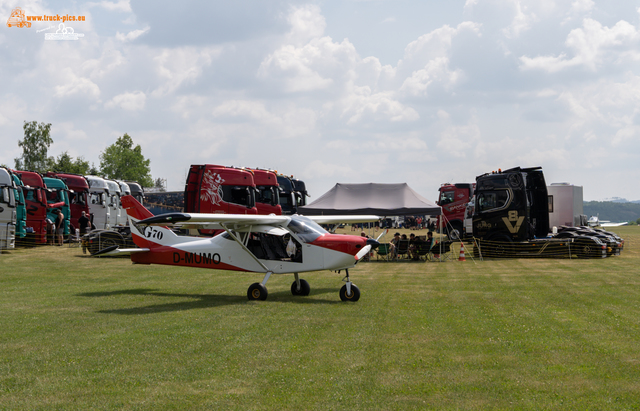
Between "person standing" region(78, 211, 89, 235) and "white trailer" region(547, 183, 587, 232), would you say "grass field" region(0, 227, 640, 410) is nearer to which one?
"person standing" region(78, 211, 89, 235)

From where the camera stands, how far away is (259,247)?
1211cm

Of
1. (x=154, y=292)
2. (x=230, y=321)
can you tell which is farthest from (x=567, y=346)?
(x=154, y=292)

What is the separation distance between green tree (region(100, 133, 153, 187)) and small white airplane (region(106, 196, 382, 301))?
240ft

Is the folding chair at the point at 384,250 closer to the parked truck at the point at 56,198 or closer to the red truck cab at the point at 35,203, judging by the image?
the red truck cab at the point at 35,203

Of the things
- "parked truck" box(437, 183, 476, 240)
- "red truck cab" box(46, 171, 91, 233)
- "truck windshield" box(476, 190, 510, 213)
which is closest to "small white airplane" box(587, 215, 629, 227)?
"parked truck" box(437, 183, 476, 240)

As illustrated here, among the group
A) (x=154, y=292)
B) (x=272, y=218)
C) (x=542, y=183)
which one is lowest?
(x=154, y=292)

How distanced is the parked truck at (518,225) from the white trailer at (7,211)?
18.4m

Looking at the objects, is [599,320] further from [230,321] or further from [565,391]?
[230,321]

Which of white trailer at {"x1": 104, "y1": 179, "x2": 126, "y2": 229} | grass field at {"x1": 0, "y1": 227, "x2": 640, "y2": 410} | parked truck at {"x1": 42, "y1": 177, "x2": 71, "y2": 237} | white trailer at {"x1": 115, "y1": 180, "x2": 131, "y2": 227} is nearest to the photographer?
grass field at {"x1": 0, "y1": 227, "x2": 640, "y2": 410}

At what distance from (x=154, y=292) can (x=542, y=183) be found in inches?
655

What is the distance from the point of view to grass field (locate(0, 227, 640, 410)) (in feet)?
17.0

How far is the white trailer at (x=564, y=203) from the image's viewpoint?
27.1 m

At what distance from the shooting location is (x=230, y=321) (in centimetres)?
899

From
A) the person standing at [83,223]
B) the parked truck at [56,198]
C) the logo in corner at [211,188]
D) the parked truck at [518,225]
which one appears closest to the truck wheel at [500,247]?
the parked truck at [518,225]
